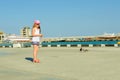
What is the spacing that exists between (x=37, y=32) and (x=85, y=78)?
523 cm

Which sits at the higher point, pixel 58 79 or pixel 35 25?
pixel 35 25

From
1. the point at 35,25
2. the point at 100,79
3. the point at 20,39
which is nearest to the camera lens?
the point at 100,79

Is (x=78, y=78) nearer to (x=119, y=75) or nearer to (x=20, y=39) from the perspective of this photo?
(x=119, y=75)

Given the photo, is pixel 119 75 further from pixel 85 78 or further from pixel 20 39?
pixel 20 39

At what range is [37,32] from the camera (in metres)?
11.5

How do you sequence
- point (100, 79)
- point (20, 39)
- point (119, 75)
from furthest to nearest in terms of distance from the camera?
point (20, 39), point (119, 75), point (100, 79)

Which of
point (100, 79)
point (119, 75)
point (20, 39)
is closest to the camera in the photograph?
point (100, 79)

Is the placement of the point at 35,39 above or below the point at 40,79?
above

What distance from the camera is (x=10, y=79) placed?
6.70 metres

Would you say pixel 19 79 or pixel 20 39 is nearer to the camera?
pixel 19 79

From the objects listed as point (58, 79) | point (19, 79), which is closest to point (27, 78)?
point (19, 79)

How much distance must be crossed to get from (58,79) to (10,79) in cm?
115

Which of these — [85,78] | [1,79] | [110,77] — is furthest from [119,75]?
[1,79]

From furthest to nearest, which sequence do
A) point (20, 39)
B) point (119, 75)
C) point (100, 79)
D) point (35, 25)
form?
point (20, 39), point (35, 25), point (119, 75), point (100, 79)
